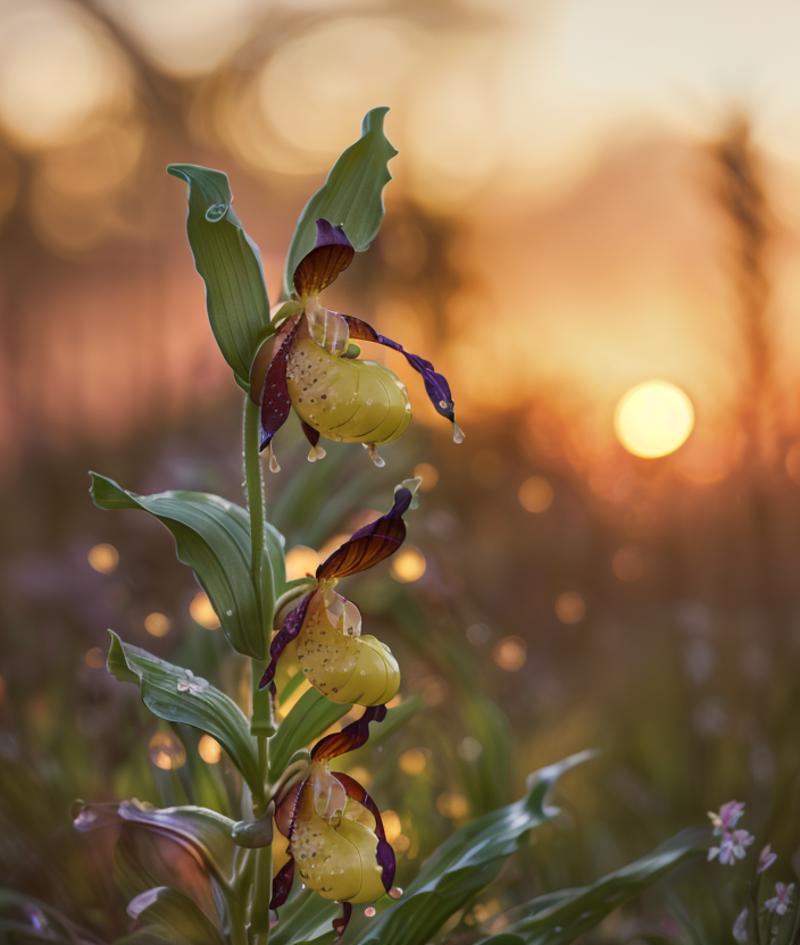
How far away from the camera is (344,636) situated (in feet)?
3.22

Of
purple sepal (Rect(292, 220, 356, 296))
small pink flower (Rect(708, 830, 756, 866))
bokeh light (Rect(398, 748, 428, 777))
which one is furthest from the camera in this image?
bokeh light (Rect(398, 748, 428, 777))

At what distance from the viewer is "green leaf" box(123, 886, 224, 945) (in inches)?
40.2

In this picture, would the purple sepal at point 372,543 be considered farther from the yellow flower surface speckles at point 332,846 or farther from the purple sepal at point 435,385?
the yellow flower surface speckles at point 332,846

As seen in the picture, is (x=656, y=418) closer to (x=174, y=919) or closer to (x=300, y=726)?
(x=300, y=726)

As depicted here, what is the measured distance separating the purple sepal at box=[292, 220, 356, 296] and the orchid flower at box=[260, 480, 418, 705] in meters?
0.22

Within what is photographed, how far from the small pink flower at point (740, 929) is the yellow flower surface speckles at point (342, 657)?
19.1 inches

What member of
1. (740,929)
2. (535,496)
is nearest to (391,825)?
(740,929)

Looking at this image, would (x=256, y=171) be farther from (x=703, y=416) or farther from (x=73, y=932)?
(x=73, y=932)

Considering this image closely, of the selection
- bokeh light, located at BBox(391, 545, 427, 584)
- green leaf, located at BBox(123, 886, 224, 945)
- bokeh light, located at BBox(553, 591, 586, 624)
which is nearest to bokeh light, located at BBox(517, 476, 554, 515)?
bokeh light, located at BBox(553, 591, 586, 624)

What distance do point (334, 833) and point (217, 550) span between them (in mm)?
303

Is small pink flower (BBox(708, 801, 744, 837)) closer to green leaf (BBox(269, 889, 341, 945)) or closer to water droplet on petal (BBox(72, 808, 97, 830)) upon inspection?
green leaf (BBox(269, 889, 341, 945))

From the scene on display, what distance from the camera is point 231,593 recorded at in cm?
102

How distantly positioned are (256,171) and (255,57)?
96 centimetres

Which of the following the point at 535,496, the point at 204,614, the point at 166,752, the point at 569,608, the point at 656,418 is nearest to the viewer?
the point at 166,752
